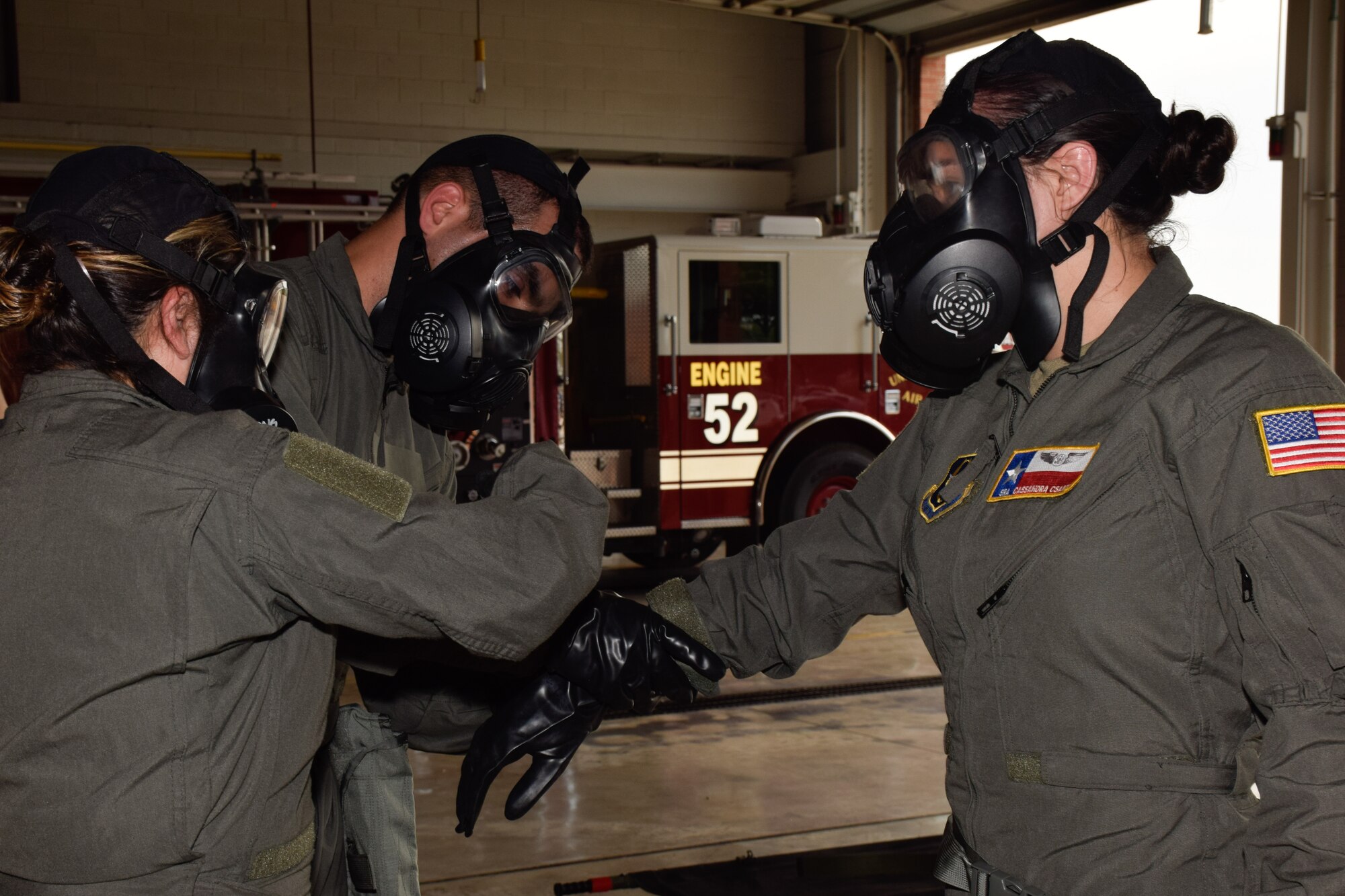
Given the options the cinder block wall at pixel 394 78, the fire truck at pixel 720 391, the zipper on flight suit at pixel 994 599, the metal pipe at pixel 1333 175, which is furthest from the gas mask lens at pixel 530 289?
the cinder block wall at pixel 394 78

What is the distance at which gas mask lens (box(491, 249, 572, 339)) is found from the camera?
2.37 m

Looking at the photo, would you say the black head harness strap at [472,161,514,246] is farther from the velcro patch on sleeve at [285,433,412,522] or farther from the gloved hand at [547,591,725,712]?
the velcro patch on sleeve at [285,433,412,522]

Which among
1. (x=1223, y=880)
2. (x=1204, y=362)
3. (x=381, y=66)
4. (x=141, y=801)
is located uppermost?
(x=381, y=66)

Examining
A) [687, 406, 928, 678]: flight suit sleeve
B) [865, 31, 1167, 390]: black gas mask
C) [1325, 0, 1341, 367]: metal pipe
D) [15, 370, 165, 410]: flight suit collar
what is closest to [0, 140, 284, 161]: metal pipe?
[687, 406, 928, 678]: flight suit sleeve

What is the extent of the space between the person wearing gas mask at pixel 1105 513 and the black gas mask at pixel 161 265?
97 cm

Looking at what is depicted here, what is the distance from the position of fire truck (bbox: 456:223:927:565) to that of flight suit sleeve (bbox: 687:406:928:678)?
6671 mm

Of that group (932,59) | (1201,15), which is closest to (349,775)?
(1201,15)

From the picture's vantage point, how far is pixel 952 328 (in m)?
1.95

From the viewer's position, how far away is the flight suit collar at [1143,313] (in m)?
1.75

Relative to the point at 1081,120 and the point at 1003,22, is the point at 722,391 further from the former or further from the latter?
the point at 1081,120

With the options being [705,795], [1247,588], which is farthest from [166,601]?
[705,795]

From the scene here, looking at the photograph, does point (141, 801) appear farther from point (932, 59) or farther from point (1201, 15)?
point (932, 59)

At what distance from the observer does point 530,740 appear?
2480 millimetres

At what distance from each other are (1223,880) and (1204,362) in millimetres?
664
